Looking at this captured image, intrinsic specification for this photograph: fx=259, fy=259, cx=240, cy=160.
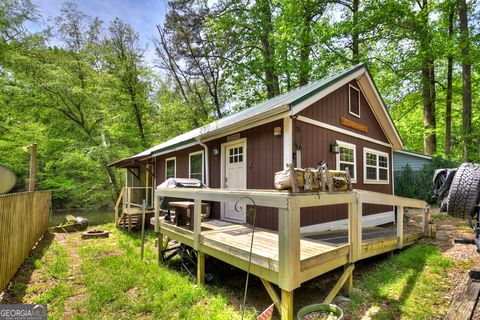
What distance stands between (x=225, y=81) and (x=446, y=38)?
40.1ft

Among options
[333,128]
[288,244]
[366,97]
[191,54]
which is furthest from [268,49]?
[288,244]

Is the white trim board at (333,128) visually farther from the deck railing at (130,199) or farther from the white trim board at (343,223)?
the deck railing at (130,199)

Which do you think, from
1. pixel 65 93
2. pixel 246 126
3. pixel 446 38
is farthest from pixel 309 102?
pixel 65 93

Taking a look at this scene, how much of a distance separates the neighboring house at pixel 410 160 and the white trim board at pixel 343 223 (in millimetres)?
5727

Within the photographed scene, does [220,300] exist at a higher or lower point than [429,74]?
lower

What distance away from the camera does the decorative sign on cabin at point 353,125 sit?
7012mm

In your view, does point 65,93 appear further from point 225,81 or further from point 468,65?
point 468,65

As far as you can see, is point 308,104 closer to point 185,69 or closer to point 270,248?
point 270,248

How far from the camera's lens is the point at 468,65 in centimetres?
1191

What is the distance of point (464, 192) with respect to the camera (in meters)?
2.63

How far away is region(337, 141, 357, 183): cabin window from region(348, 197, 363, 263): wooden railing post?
329cm

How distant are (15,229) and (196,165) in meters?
4.77

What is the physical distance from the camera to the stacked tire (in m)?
2.59

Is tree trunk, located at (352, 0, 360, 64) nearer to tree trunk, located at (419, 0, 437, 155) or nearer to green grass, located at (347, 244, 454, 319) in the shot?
tree trunk, located at (419, 0, 437, 155)
